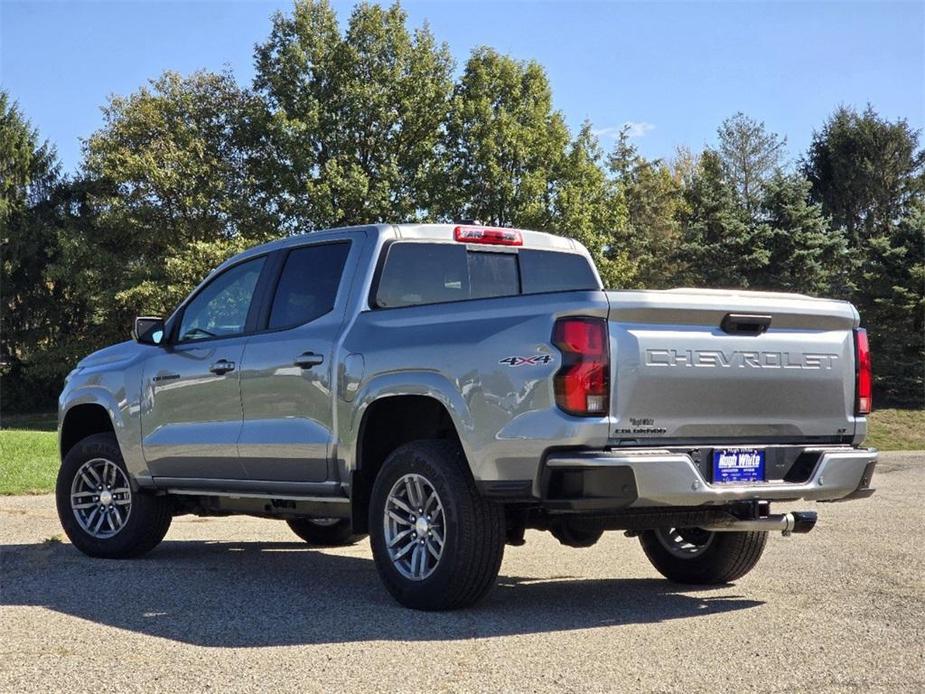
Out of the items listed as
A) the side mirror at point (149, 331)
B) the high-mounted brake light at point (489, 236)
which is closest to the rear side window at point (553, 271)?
the high-mounted brake light at point (489, 236)

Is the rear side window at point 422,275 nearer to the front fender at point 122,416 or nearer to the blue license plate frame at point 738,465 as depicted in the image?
the blue license plate frame at point 738,465

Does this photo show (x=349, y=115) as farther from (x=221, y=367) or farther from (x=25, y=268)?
(x=221, y=367)

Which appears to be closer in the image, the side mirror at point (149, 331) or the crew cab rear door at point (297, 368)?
the crew cab rear door at point (297, 368)

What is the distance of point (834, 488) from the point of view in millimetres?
6402

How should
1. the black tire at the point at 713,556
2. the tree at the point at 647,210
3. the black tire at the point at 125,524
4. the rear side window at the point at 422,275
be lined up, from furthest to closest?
1. the tree at the point at 647,210
2. the black tire at the point at 125,524
3. the black tire at the point at 713,556
4. the rear side window at the point at 422,275

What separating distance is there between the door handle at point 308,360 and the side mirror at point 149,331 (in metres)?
1.65

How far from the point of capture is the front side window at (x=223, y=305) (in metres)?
7.91

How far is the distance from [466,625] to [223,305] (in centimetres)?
314

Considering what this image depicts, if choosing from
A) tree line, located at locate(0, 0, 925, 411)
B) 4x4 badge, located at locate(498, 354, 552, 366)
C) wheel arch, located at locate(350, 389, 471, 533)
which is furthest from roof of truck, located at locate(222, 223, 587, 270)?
tree line, located at locate(0, 0, 925, 411)

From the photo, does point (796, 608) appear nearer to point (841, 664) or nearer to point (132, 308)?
point (841, 664)

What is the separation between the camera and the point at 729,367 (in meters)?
6.11

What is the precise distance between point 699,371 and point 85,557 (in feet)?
15.7

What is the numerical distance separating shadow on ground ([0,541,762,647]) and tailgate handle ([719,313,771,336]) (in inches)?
59.1

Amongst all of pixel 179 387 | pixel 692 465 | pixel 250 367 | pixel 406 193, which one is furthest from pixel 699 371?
pixel 406 193
